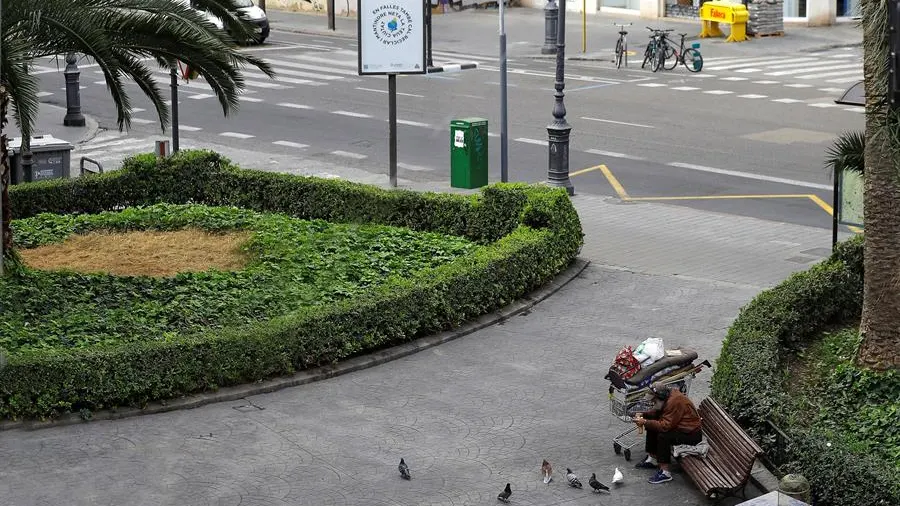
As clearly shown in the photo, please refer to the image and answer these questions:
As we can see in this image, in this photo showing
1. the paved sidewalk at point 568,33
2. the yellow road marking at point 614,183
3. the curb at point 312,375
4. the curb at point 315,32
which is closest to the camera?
the curb at point 312,375

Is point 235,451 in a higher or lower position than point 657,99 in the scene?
lower

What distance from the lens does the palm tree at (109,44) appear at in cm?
1503

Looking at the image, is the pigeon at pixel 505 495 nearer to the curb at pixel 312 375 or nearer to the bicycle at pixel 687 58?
the curb at pixel 312 375

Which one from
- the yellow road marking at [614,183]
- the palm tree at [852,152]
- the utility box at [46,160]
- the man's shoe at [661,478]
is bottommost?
the man's shoe at [661,478]

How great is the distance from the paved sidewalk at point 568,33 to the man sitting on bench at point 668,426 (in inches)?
1196

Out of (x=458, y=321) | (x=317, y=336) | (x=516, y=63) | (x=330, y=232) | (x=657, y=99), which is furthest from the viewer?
(x=516, y=63)

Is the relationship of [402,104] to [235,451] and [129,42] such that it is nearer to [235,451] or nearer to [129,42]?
[129,42]

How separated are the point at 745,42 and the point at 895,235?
106 feet

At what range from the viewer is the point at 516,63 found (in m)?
40.7

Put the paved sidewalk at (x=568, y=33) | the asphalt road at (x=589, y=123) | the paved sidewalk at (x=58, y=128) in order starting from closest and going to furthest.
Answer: the asphalt road at (x=589, y=123)
the paved sidewalk at (x=58, y=128)
the paved sidewalk at (x=568, y=33)

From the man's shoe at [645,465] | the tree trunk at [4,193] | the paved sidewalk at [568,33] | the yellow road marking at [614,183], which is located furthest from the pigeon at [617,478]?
the paved sidewalk at [568,33]

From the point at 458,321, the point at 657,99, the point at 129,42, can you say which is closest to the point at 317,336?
the point at 458,321

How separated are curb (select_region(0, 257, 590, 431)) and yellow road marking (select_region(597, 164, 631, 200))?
649 centimetres

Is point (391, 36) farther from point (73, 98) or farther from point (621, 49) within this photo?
point (621, 49)
